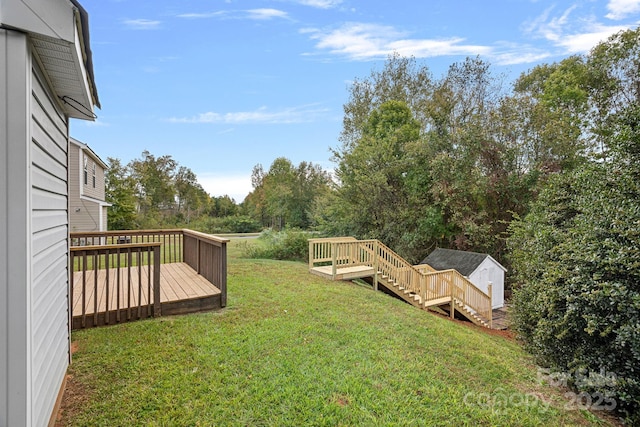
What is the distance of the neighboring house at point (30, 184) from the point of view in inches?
55.7

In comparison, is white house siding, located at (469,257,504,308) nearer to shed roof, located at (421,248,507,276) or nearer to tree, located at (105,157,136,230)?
shed roof, located at (421,248,507,276)

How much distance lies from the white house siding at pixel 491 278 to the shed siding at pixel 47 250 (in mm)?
10348

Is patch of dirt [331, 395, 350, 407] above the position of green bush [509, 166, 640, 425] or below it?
below

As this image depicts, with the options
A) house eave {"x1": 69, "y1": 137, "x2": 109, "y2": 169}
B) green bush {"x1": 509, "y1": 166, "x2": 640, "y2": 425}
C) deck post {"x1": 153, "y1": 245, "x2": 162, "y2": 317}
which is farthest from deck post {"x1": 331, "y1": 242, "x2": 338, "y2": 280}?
house eave {"x1": 69, "y1": 137, "x2": 109, "y2": 169}

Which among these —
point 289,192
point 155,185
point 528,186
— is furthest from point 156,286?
point 155,185

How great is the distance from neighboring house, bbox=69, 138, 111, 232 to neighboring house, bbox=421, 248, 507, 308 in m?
14.1

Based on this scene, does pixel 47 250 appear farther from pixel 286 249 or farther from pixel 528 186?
pixel 528 186

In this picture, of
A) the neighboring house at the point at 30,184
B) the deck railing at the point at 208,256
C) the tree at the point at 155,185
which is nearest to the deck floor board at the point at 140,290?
the deck railing at the point at 208,256

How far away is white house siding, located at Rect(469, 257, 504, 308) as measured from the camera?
10.1 metres

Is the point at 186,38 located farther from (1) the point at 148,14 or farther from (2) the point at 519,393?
(2) the point at 519,393

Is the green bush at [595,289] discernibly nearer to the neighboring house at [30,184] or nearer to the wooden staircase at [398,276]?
the wooden staircase at [398,276]
